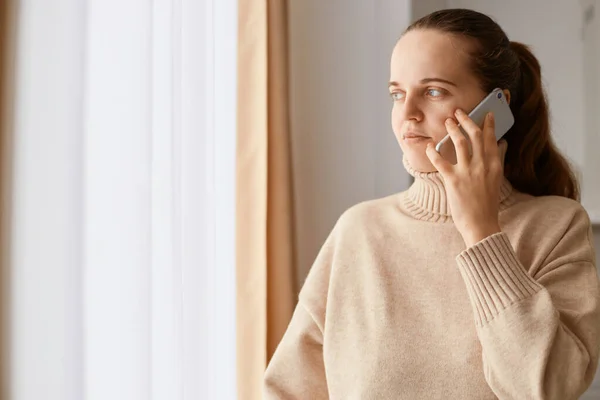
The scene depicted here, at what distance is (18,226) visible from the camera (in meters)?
0.90

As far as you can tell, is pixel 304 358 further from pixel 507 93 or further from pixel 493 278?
pixel 507 93

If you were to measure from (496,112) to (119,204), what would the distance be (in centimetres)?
67

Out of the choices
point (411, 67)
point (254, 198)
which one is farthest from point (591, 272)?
point (254, 198)

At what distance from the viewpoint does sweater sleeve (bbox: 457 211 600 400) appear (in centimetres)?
92

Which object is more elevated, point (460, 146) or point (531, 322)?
point (460, 146)

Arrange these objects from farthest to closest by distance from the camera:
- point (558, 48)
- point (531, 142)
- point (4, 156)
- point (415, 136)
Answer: point (558, 48) → point (531, 142) → point (415, 136) → point (4, 156)

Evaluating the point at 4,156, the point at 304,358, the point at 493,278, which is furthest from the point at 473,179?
the point at 4,156

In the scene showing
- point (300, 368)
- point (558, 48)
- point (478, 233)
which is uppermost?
point (558, 48)

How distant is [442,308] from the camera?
1.08 metres

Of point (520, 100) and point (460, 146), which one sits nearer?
point (460, 146)

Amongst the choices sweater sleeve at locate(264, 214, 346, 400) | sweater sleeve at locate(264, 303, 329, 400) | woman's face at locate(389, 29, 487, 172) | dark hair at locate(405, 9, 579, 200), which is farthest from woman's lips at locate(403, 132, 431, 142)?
sweater sleeve at locate(264, 303, 329, 400)

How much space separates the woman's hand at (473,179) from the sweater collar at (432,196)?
84 mm

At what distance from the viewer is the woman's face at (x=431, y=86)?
1.07 meters

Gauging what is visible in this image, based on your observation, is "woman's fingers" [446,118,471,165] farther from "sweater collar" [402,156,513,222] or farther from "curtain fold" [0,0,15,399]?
"curtain fold" [0,0,15,399]
